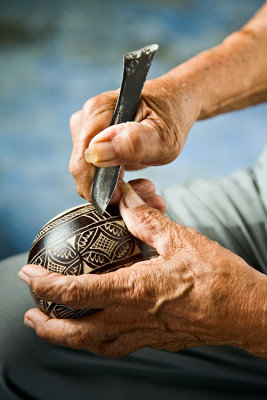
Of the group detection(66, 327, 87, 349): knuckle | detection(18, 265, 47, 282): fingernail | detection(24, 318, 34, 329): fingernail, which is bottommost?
detection(66, 327, 87, 349): knuckle

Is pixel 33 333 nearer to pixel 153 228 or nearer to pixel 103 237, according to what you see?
pixel 103 237

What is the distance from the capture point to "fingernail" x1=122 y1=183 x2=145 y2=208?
45.0 inches

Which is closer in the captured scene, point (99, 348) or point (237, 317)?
point (237, 317)

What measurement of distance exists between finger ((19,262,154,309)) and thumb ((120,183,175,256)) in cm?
8

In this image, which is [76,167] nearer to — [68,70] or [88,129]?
[88,129]

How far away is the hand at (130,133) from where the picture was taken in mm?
1016

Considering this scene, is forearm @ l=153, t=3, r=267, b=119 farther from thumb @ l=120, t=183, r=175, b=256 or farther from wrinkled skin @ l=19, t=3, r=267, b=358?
thumb @ l=120, t=183, r=175, b=256

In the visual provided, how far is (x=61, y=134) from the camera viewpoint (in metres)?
3.56

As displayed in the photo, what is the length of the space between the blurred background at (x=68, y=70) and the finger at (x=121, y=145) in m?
1.70

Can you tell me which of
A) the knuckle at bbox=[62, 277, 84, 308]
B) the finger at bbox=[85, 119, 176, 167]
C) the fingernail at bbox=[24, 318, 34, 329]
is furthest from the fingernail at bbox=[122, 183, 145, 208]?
the fingernail at bbox=[24, 318, 34, 329]

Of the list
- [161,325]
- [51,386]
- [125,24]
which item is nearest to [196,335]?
[161,325]

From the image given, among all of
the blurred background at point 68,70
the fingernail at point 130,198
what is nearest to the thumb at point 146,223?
the fingernail at point 130,198

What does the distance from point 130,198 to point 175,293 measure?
0.26 m

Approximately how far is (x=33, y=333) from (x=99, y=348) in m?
0.19
